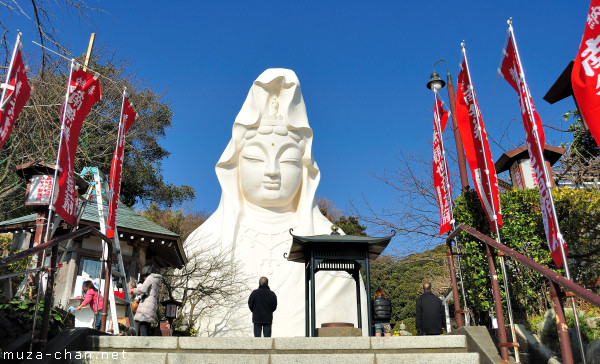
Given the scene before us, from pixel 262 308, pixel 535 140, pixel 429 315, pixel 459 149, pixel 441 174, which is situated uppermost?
pixel 459 149

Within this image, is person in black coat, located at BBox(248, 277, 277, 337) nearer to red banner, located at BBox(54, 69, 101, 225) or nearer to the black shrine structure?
the black shrine structure

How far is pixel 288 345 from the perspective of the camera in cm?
423

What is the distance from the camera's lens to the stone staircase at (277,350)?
398 centimetres

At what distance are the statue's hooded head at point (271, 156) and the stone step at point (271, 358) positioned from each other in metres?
8.21

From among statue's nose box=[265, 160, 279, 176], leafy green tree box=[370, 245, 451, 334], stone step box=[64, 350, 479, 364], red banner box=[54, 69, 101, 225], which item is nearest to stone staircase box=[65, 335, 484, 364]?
stone step box=[64, 350, 479, 364]

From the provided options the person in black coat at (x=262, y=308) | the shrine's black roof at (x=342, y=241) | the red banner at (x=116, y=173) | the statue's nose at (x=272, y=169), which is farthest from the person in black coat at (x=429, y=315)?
the statue's nose at (x=272, y=169)

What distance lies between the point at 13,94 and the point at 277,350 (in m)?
3.22

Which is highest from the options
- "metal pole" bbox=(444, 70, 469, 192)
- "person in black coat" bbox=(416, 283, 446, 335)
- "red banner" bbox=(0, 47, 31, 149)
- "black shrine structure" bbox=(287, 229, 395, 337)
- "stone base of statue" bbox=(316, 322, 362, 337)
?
"metal pole" bbox=(444, 70, 469, 192)

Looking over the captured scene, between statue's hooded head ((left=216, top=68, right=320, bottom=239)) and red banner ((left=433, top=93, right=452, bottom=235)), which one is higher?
statue's hooded head ((left=216, top=68, right=320, bottom=239))

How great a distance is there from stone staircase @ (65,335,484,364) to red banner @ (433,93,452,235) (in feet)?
8.96

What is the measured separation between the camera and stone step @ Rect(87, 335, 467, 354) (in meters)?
4.19

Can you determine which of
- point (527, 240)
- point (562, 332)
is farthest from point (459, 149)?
point (562, 332)

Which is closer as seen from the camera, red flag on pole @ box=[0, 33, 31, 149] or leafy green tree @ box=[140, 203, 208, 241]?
red flag on pole @ box=[0, 33, 31, 149]

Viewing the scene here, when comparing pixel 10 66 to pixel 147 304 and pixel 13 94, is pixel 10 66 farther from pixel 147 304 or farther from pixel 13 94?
pixel 147 304
